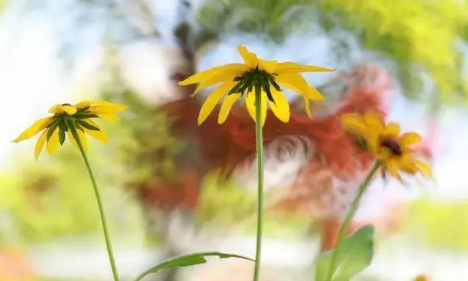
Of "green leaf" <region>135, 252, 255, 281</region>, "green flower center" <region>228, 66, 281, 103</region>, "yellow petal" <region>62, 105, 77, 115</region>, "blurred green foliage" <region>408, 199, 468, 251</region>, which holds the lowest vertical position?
"green leaf" <region>135, 252, 255, 281</region>

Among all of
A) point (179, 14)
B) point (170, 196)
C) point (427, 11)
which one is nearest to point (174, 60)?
point (179, 14)

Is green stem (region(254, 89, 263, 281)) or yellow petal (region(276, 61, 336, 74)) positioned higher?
yellow petal (region(276, 61, 336, 74))

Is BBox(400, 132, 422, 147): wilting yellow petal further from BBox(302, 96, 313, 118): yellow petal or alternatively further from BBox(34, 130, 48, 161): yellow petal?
BBox(34, 130, 48, 161): yellow petal

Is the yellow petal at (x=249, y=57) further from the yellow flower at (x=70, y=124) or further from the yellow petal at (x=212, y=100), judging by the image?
the yellow flower at (x=70, y=124)

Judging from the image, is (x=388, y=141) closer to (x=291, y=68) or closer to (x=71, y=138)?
(x=291, y=68)

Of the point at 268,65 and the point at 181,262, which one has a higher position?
the point at 268,65

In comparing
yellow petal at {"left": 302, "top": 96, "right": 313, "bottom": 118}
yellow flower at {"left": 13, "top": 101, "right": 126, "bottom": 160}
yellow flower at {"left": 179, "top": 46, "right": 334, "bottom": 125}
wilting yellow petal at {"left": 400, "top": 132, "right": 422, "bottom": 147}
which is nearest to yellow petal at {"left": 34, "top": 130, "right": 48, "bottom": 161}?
yellow flower at {"left": 13, "top": 101, "right": 126, "bottom": 160}

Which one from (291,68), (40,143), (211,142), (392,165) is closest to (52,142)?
(40,143)
